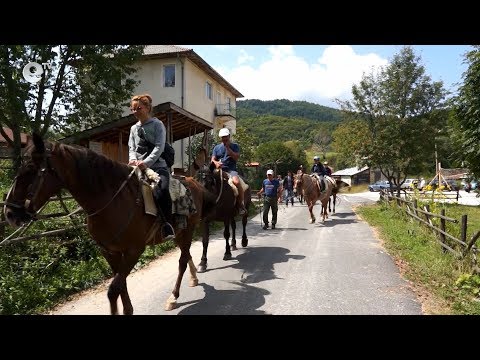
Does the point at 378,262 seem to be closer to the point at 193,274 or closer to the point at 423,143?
the point at 193,274

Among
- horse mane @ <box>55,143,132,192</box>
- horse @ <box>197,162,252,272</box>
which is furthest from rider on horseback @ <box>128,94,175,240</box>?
horse @ <box>197,162,252,272</box>

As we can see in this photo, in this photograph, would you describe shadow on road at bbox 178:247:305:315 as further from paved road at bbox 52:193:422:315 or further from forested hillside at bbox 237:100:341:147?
forested hillside at bbox 237:100:341:147

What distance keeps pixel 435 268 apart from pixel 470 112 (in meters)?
11.1

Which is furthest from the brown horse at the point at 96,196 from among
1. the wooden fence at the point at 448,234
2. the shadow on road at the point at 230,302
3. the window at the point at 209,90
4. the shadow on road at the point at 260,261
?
the window at the point at 209,90

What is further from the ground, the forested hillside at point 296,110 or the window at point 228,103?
the forested hillside at point 296,110

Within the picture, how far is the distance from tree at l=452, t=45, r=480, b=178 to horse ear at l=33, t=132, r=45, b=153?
50.0ft

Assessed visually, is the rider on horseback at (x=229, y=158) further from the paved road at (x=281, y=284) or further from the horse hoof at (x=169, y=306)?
the horse hoof at (x=169, y=306)

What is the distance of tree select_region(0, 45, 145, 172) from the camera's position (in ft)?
34.5

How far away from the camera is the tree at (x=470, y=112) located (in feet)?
46.3

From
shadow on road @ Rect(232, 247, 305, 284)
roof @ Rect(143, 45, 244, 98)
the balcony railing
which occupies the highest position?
roof @ Rect(143, 45, 244, 98)

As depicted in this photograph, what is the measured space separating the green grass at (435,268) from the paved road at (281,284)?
0.35 metres

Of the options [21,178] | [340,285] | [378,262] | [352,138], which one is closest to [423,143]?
[352,138]

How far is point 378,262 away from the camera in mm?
7434
